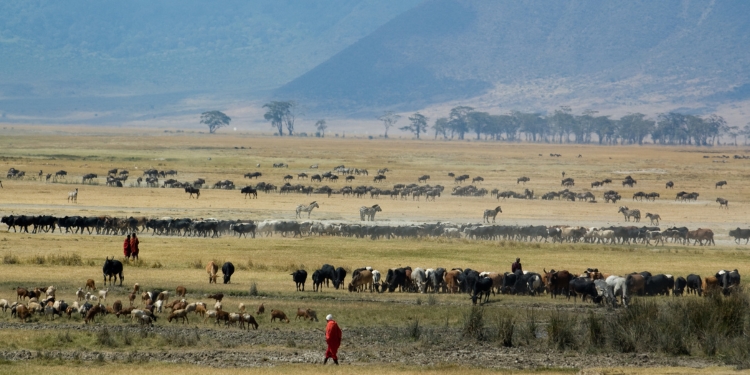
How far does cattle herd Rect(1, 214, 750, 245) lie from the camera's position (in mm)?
51250

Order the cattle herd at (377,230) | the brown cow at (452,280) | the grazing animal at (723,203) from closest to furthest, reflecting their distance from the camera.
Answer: the brown cow at (452,280) → the cattle herd at (377,230) → the grazing animal at (723,203)

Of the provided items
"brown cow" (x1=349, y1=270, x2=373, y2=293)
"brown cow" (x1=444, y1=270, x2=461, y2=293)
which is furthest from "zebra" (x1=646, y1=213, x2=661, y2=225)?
"brown cow" (x1=349, y1=270, x2=373, y2=293)

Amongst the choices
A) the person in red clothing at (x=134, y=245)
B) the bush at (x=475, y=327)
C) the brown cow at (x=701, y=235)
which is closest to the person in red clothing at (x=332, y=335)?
the bush at (x=475, y=327)

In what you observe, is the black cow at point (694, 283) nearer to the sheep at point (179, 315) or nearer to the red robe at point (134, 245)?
the sheep at point (179, 315)

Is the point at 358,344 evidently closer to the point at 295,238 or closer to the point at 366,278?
the point at 366,278

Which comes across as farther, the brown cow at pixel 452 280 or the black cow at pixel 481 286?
the brown cow at pixel 452 280

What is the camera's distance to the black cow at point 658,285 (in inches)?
1326

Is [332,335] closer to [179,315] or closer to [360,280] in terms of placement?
[179,315]

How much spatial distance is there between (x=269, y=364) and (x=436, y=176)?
3128 inches

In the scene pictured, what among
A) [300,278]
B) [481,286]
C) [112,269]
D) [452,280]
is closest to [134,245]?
[112,269]

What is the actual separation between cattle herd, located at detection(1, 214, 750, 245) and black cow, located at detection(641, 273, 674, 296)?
18.2 m

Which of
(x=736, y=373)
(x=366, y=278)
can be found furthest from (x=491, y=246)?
(x=736, y=373)

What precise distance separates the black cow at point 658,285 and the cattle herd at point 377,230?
1816cm

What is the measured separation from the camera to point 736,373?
22.2 m
